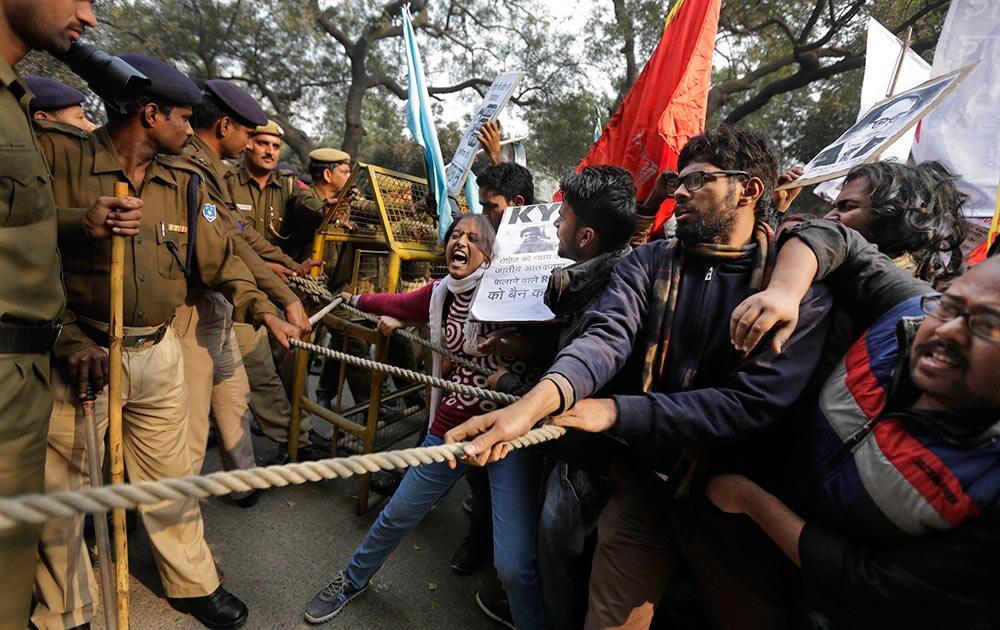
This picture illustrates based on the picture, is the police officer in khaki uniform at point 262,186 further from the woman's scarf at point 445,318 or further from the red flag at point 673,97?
the red flag at point 673,97

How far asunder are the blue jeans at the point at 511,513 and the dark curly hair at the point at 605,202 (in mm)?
924

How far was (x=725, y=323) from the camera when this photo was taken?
1.50 metres

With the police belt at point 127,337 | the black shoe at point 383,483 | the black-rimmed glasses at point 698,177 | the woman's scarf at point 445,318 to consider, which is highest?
the black-rimmed glasses at point 698,177

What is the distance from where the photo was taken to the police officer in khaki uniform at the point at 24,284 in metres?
1.42

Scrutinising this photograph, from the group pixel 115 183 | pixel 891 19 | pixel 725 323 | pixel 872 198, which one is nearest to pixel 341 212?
pixel 115 183

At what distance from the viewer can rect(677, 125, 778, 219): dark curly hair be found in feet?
5.27

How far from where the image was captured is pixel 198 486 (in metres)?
0.99

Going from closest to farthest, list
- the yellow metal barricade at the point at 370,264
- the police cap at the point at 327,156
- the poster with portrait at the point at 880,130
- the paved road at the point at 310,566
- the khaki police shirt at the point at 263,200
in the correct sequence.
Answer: the poster with portrait at the point at 880,130 → the paved road at the point at 310,566 → the yellow metal barricade at the point at 370,264 → the khaki police shirt at the point at 263,200 → the police cap at the point at 327,156

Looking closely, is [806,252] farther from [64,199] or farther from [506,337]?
[64,199]

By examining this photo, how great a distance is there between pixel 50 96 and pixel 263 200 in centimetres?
131

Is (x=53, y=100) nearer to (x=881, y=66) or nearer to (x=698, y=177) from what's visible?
(x=698, y=177)

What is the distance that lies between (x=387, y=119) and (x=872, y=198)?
1727 centimetres

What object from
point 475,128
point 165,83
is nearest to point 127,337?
point 165,83

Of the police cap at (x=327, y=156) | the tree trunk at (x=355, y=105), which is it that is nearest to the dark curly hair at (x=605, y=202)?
the police cap at (x=327, y=156)
